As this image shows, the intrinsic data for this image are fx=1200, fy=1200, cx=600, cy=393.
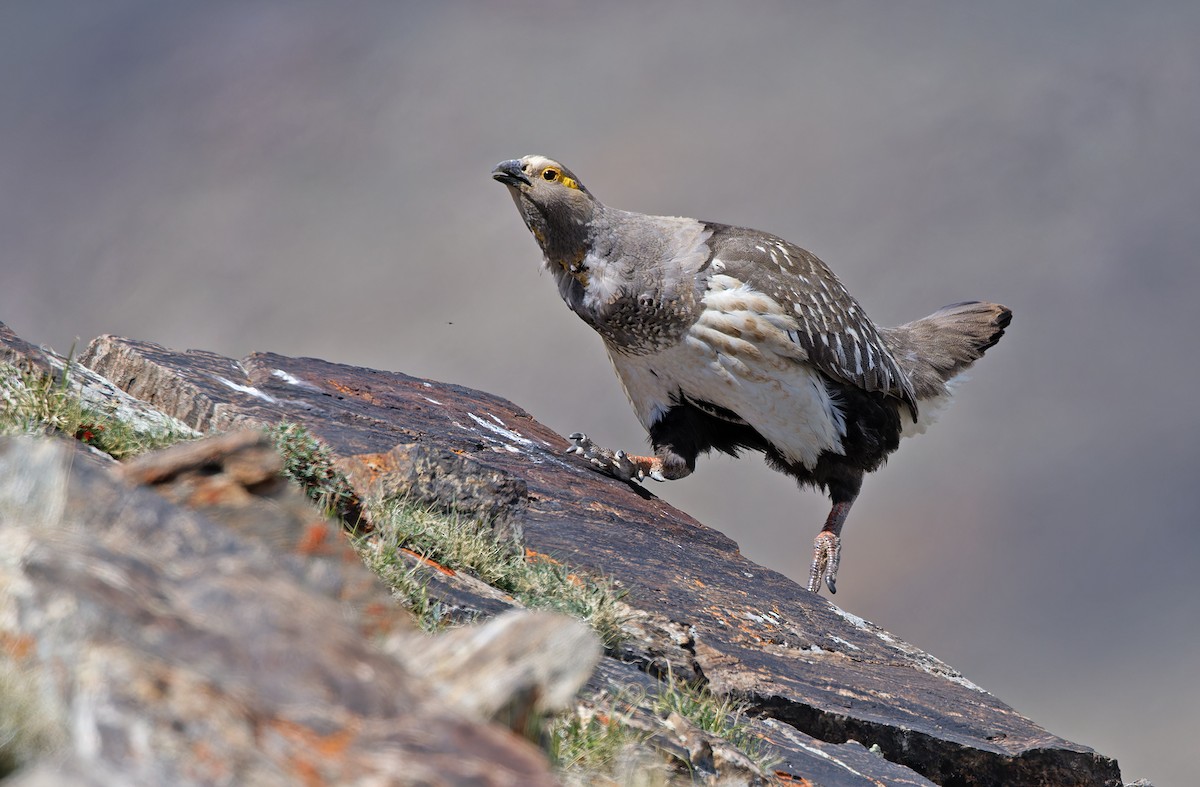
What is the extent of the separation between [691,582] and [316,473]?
2326 mm

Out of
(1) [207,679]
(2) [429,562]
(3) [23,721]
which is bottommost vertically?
(3) [23,721]

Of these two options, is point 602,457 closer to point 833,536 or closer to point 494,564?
point 833,536

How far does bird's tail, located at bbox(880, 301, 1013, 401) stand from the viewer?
10297mm

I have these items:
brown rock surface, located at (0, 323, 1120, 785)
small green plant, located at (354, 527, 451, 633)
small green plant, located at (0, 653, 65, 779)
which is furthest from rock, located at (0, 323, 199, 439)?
small green plant, located at (0, 653, 65, 779)

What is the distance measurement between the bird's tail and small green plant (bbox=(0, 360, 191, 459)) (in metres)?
6.83

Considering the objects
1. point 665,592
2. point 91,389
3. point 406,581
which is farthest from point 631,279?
point 406,581

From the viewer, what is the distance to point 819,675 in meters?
6.09

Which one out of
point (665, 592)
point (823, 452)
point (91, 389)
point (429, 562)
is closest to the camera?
point (429, 562)

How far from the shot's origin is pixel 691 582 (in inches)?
253

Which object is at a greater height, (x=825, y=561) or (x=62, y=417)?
(x=825, y=561)

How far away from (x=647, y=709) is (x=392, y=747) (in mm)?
2338

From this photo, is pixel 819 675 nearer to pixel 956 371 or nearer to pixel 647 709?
pixel 647 709

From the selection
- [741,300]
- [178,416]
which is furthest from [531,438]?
[178,416]

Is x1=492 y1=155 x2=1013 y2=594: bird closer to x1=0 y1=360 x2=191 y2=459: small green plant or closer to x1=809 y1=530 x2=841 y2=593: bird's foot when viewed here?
x1=809 y1=530 x2=841 y2=593: bird's foot
